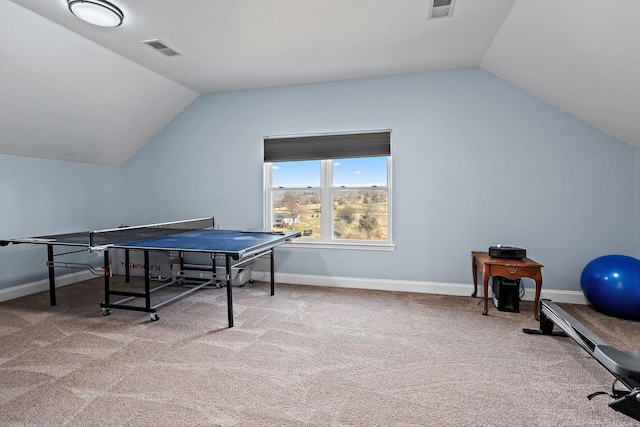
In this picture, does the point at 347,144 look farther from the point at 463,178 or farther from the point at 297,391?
the point at 297,391

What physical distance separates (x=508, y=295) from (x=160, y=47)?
4.59 metres

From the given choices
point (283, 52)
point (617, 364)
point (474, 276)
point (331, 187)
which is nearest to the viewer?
point (617, 364)

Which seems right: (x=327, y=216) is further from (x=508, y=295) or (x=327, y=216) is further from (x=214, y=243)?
(x=508, y=295)

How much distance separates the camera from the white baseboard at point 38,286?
13.2ft

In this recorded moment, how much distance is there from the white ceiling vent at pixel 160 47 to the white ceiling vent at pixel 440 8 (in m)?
2.64

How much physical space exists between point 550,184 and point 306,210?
308 centimetres

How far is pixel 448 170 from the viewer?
13.8 feet

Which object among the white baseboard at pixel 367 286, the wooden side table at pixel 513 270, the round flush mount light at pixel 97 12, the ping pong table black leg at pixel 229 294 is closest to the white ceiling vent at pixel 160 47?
the round flush mount light at pixel 97 12

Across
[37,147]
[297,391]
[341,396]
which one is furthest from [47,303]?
[341,396]

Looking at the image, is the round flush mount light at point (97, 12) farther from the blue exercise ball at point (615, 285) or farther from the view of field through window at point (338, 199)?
the blue exercise ball at point (615, 285)

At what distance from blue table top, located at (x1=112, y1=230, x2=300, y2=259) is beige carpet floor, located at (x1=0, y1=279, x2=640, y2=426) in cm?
78

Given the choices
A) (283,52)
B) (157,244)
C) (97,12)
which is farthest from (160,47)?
(157,244)

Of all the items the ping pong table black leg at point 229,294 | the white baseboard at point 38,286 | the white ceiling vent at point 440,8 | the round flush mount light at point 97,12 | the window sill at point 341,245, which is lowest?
the white baseboard at point 38,286

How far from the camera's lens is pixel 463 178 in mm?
4152
